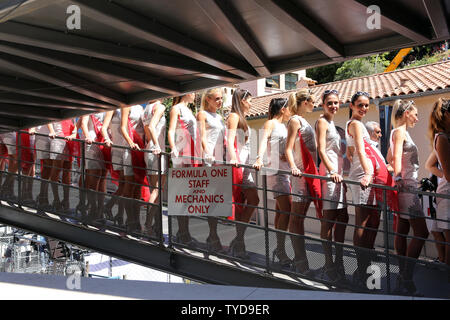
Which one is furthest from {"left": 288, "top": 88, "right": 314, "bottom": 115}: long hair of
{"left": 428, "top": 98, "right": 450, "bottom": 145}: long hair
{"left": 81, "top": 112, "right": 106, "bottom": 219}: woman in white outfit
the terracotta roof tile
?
the terracotta roof tile

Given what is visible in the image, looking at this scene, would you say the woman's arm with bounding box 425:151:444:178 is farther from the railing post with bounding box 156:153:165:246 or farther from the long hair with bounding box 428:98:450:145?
the railing post with bounding box 156:153:165:246

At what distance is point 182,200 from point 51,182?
222 centimetres

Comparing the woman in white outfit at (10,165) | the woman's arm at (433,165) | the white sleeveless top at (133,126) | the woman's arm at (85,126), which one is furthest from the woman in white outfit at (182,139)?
the woman in white outfit at (10,165)

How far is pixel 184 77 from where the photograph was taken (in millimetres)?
5609

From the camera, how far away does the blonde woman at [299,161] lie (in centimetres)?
461

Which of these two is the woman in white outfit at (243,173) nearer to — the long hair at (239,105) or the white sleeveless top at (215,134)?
the long hair at (239,105)

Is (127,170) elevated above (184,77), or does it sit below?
below

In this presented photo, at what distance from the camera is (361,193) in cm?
441

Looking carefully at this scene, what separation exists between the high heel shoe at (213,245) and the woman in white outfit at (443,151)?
220 centimetres

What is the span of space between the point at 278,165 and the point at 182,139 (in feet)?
4.05

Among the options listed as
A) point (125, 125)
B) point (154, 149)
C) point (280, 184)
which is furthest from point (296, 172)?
point (125, 125)

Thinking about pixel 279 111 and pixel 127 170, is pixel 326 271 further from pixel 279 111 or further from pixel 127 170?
pixel 127 170

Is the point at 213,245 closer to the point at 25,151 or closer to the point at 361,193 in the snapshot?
the point at 361,193
